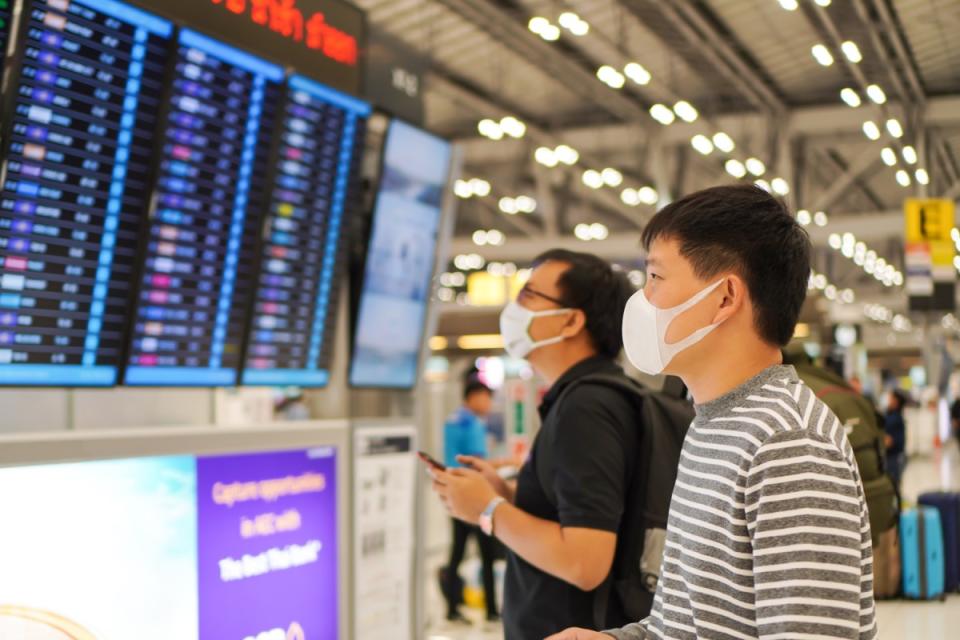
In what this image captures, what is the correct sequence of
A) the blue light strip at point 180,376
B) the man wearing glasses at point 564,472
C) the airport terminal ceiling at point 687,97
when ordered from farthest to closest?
the airport terminal ceiling at point 687,97, the blue light strip at point 180,376, the man wearing glasses at point 564,472

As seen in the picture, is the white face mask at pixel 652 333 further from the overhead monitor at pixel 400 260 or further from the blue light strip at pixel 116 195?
the overhead monitor at pixel 400 260

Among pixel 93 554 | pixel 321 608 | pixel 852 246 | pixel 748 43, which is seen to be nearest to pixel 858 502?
pixel 93 554

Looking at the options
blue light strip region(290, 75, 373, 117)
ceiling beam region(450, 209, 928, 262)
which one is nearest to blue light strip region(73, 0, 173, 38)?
blue light strip region(290, 75, 373, 117)

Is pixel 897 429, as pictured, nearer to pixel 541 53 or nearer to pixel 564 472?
pixel 541 53

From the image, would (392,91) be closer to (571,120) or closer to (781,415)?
(781,415)

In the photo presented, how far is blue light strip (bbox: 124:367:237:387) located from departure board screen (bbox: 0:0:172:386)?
0.09m

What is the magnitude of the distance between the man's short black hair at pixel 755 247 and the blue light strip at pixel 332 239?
291cm

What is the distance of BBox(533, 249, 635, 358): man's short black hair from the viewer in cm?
290

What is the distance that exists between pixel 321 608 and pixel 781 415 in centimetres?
246

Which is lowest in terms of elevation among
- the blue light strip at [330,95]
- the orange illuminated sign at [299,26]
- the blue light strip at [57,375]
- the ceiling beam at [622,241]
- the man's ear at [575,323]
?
the blue light strip at [57,375]

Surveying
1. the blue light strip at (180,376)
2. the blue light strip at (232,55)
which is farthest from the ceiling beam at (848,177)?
the blue light strip at (180,376)

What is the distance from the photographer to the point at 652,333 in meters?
1.76

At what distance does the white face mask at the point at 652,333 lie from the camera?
5.57ft

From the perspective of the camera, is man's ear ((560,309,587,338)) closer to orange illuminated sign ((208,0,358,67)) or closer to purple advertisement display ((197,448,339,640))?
purple advertisement display ((197,448,339,640))
